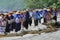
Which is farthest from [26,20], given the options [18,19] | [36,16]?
[36,16]

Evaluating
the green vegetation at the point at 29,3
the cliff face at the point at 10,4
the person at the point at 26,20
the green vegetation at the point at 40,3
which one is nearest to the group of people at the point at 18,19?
the person at the point at 26,20

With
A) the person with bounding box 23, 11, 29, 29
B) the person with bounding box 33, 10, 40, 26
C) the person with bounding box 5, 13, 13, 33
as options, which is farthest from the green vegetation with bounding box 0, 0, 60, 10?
the person with bounding box 5, 13, 13, 33

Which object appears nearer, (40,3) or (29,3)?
(29,3)

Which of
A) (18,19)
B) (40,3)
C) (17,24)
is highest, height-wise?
(40,3)

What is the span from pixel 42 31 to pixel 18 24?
1.57 m

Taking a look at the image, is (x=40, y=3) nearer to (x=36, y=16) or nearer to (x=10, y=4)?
(x=10, y=4)

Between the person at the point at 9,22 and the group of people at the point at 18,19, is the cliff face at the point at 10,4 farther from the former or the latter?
the person at the point at 9,22

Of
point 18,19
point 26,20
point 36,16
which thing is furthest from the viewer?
point 36,16

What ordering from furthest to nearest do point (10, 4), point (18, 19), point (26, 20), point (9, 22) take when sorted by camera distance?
point (10, 4) → point (26, 20) → point (18, 19) → point (9, 22)

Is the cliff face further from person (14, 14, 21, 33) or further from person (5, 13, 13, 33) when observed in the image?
person (5, 13, 13, 33)

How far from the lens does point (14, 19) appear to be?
1301 centimetres

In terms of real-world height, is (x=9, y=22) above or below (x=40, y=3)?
below

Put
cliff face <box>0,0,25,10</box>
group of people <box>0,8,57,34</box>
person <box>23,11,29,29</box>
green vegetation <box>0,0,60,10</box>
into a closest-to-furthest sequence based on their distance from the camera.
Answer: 1. group of people <box>0,8,57,34</box>
2. person <box>23,11,29,29</box>
3. green vegetation <box>0,0,60,10</box>
4. cliff face <box>0,0,25,10</box>

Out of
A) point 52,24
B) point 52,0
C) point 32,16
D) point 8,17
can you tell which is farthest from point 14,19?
point 52,0
